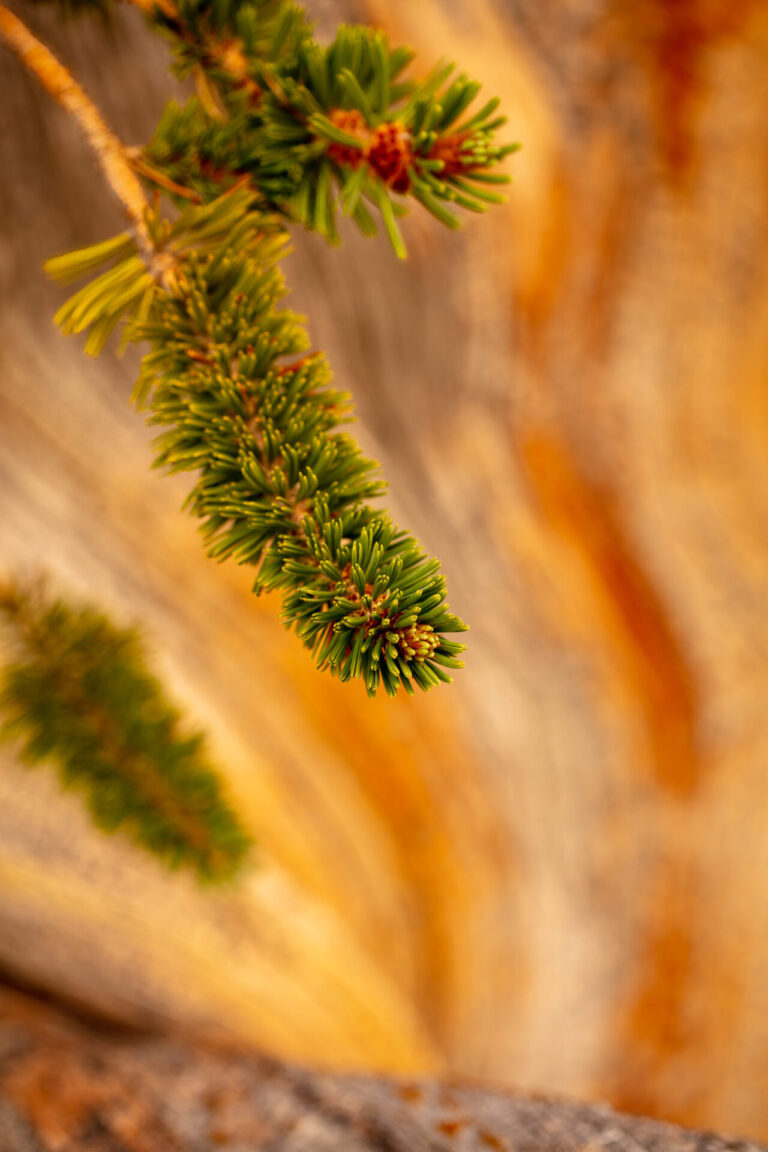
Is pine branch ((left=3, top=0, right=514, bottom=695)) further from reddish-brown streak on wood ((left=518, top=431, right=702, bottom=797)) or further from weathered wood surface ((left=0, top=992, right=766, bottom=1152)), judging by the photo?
reddish-brown streak on wood ((left=518, top=431, right=702, bottom=797))

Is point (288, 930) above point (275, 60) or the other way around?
the other way around

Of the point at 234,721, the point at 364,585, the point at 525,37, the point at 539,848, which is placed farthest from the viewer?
the point at 539,848

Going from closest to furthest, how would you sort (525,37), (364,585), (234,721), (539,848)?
(364,585) → (525,37) → (234,721) → (539,848)

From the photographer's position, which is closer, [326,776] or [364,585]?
[364,585]

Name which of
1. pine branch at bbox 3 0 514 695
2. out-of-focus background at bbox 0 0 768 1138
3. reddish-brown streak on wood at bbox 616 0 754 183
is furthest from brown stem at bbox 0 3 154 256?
reddish-brown streak on wood at bbox 616 0 754 183

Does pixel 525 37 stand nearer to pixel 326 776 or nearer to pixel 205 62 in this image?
pixel 205 62

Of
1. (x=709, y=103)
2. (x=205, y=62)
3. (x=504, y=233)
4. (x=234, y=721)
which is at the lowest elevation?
(x=234, y=721)

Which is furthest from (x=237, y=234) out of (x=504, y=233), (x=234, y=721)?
(x=234, y=721)

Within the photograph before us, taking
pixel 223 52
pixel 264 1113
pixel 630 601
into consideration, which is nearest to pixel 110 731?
pixel 264 1113
